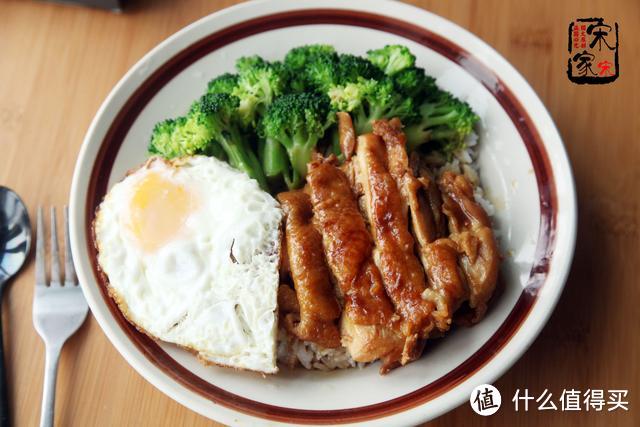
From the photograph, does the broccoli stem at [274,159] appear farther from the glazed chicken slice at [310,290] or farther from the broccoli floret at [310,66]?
the glazed chicken slice at [310,290]

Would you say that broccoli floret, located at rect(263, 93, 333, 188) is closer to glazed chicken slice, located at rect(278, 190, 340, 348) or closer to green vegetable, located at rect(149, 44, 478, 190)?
green vegetable, located at rect(149, 44, 478, 190)

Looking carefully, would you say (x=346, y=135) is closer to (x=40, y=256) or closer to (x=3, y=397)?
(x=40, y=256)

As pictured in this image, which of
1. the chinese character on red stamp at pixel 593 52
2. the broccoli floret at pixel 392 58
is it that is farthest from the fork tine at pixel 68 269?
the chinese character on red stamp at pixel 593 52

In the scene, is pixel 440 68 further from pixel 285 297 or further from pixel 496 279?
pixel 285 297

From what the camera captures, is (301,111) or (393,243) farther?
(301,111)

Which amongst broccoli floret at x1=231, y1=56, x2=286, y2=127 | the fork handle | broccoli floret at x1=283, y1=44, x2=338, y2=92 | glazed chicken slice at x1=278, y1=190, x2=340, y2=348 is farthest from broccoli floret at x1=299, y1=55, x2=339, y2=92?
the fork handle

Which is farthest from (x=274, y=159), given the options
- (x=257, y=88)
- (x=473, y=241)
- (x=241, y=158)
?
(x=473, y=241)

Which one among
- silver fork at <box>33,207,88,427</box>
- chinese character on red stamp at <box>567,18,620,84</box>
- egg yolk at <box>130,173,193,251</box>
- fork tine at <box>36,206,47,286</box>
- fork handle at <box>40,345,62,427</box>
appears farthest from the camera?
chinese character on red stamp at <box>567,18,620,84</box>
